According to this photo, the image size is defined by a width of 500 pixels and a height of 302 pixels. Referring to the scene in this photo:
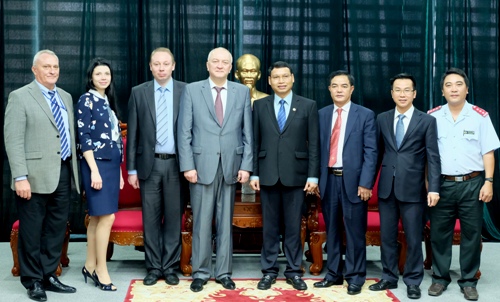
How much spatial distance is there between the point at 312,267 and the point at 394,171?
0.98 m

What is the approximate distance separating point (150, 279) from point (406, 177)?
1719 millimetres

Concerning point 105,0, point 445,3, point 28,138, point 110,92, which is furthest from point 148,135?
point 445,3

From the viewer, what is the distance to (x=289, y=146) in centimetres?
383

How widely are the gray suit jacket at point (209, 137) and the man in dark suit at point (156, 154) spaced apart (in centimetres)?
13

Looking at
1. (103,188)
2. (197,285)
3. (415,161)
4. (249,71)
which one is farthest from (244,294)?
(249,71)

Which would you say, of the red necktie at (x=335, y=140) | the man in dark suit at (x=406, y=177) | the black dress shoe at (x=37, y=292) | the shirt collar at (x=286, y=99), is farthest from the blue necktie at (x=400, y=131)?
the black dress shoe at (x=37, y=292)

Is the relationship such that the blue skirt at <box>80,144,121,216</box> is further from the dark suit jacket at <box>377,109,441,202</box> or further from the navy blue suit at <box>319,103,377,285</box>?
the dark suit jacket at <box>377,109,441,202</box>

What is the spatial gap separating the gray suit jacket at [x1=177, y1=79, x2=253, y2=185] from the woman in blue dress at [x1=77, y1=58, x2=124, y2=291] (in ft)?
1.36

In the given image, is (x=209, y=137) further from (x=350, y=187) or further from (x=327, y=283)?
(x=327, y=283)

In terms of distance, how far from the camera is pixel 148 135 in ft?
12.8

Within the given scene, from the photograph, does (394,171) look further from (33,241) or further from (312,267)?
(33,241)

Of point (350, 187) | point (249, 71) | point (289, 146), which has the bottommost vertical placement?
point (350, 187)

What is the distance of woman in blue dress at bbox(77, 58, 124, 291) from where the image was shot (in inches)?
145

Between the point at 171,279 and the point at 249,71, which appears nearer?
the point at 171,279
